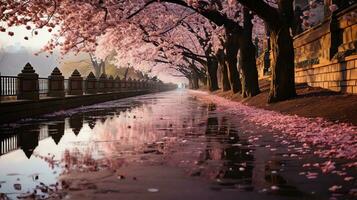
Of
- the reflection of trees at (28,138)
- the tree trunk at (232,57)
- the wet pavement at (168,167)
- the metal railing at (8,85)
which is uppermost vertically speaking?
the tree trunk at (232,57)

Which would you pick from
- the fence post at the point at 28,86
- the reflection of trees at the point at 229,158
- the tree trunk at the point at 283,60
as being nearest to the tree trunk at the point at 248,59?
the tree trunk at the point at 283,60

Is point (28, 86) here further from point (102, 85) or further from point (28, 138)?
point (102, 85)

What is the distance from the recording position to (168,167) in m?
7.54

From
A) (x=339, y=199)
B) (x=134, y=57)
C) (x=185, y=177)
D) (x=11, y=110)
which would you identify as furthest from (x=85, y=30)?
(x=134, y=57)

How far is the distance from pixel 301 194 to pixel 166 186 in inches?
64.0

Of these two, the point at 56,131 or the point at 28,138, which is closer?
the point at 28,138

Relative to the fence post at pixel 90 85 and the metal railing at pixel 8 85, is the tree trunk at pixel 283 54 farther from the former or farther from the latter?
the fence post at pixel 90 85

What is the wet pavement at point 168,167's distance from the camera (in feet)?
18.9

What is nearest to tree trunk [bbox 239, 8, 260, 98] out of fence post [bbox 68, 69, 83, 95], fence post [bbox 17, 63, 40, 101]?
fence post [bbox 68, 69, 83, 95]

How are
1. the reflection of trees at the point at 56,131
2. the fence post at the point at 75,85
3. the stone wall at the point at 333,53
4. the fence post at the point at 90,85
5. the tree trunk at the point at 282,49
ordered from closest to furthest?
the reflection of trees at the point at 56,131
the stone wall at the point at 333,53
the tree trunk at the point at 282,49
the fence post at the point at 75,85
the fence post at the point at 90,85

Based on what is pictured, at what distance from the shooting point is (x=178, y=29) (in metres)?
50.2

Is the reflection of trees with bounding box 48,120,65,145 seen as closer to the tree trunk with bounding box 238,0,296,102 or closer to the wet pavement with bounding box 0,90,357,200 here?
the wet pavement with bounding box 0,90,357,200

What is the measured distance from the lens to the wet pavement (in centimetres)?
576

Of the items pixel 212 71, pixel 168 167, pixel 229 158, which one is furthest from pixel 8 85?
pixel 212 71
